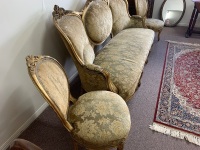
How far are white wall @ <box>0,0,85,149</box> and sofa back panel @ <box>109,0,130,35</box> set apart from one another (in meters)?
0.90

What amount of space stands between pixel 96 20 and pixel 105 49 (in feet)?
1.25

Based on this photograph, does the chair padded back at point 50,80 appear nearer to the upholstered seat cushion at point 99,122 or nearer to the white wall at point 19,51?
the upholstered seat cushion at point 99,122

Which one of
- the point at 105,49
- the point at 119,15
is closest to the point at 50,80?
the point at 105,49

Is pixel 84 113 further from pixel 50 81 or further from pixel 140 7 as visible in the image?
pixel 140 7

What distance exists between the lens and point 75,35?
1.58 metres

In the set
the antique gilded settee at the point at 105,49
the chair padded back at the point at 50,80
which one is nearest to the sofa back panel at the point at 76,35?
the antique gilded settee at the point at 105,49

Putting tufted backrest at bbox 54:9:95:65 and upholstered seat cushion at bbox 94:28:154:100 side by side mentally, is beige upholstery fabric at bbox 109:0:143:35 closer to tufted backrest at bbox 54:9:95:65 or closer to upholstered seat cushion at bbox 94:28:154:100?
upholstered seat cushion at bbox 94:28:154:100

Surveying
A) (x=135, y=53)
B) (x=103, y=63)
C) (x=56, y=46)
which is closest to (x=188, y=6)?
(x=135, y=53)

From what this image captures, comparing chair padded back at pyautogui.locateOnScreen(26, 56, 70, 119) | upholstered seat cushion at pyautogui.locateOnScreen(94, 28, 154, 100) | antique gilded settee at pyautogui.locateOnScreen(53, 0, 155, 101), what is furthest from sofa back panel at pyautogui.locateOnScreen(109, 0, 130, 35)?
chair padded back at pyautogui.locateOnScreen(26, 56, 70, 119)

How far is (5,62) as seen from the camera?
1293 mm

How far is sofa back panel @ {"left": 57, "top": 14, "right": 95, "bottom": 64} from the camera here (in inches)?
59.4

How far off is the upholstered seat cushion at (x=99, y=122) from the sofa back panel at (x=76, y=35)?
499mm

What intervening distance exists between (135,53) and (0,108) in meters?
1.44

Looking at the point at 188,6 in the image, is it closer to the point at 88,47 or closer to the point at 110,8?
the point at 110,8
